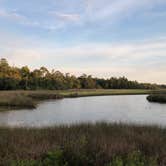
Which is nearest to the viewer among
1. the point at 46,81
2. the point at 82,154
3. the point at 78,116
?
the point at 82,154

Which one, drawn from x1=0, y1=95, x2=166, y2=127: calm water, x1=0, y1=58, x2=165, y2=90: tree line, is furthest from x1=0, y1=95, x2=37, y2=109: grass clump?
x1=0, y1=58, x2=165, y2=90: tree line

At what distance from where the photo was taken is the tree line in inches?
2797

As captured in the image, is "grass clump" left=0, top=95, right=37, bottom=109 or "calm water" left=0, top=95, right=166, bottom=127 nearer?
"calm water" left=0, top=95, right=166, bottom=127

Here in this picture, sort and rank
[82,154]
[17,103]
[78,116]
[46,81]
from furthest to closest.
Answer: [46,81], [17,103], [78,116], [82,154]

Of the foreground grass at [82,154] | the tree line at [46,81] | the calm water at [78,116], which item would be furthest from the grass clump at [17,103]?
the tree line at [46,81]

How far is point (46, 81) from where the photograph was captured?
7912 cm

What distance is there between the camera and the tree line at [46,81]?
71.0 meters

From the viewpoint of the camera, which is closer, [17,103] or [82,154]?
[82,154]

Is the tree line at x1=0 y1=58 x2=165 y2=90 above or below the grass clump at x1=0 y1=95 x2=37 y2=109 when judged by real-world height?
above

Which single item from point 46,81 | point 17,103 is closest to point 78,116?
point 17,103

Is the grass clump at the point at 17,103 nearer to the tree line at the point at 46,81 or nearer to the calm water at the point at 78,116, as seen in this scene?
the calm water at the point at 78,116

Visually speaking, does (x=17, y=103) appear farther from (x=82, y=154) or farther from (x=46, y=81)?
(x=46, y=81)

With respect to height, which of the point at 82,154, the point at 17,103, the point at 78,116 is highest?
the point at 82,154

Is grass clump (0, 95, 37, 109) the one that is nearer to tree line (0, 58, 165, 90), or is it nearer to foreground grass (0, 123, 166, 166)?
foreground grass (0, 123, 166, 166)
